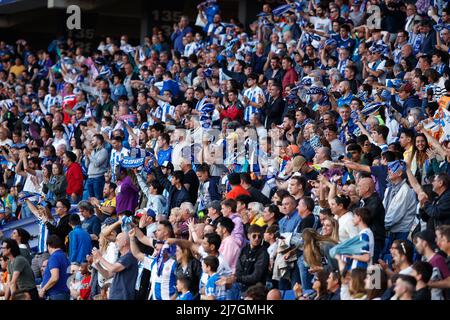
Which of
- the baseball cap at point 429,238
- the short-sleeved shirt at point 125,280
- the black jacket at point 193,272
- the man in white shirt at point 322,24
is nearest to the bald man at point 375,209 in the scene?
the baseball cap at point 429,238

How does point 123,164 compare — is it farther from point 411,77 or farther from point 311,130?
point 411,77

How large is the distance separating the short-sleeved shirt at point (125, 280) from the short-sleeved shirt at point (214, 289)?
4.18 ft

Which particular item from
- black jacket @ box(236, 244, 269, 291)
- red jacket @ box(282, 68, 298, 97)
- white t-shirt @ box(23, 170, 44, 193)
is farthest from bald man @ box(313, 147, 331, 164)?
white t-shirt @ box(23, 170, 44, 193)

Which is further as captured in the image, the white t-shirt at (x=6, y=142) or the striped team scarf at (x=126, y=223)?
the white t-shirt at (x=6, y=142)

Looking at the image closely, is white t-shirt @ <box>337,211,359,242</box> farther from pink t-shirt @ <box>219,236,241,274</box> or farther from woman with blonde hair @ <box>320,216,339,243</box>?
pink t-shirt @ <box>219,236,241,274</box>

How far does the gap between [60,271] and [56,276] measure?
11cm

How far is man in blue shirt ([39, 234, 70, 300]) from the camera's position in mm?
11398

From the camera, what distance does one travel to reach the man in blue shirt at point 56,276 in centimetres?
1140

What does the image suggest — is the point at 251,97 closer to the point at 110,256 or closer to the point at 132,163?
the point at 132,163

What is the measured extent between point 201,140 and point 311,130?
1899 mm

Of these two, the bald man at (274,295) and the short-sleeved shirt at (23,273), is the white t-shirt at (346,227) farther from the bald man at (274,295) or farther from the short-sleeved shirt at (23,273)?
the short-sleeved shirt at (23,273)

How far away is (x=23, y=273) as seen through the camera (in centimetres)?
1143

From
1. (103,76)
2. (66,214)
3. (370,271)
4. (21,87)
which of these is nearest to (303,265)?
(370,271)

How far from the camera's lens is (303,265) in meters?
10.0
